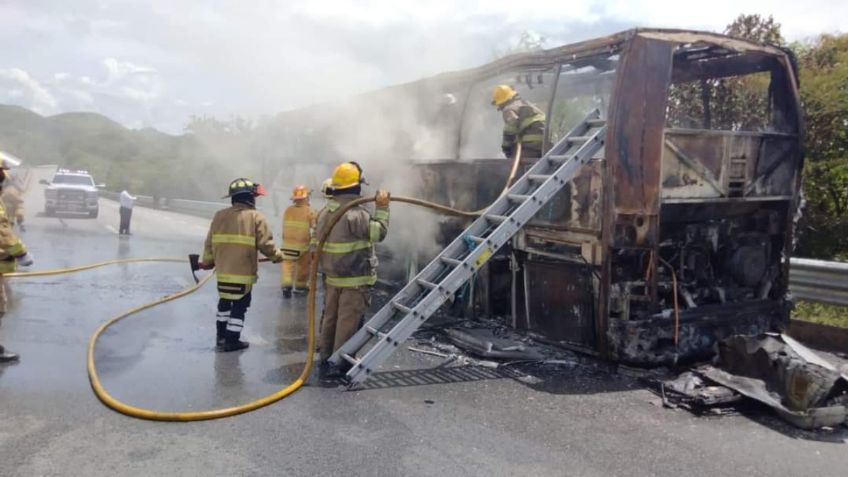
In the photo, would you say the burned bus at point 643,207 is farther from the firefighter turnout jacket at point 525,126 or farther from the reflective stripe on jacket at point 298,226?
the reflective stripe on jacket at point 298,226

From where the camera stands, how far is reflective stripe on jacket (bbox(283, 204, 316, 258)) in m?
8.84

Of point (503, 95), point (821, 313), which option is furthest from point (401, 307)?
point (821, 313)

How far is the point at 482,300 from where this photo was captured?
6887 mm

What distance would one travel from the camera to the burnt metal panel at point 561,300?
5609mm

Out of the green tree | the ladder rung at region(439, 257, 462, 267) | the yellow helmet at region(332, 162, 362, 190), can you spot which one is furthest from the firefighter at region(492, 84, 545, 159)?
the green tree

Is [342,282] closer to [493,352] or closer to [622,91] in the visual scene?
[493,352]

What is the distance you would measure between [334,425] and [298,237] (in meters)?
4.93

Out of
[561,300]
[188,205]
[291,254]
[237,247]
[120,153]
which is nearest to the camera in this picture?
[561,300]

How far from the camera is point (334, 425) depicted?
13.8 feet

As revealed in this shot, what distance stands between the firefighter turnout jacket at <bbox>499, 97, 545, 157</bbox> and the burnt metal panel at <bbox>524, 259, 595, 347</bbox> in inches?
46.5

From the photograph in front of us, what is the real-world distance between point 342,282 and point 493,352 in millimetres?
1443

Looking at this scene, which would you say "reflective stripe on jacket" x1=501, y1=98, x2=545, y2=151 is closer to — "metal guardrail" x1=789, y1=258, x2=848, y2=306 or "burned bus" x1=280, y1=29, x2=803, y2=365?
"burned bus" x1=280, y1=29, x2=803, y2=365

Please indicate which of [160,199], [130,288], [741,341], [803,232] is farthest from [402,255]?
[160,199]

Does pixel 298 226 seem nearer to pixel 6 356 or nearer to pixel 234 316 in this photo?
pixel 234 316
